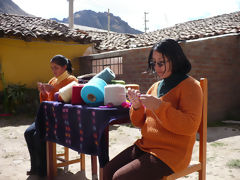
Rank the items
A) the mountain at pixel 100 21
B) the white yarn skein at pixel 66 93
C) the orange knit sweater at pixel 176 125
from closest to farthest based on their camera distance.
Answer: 1. the orange knit sweater at pixel 176 125
2. the white yarn skein at pixel 66 93
3. the mountain at pixel 100 21

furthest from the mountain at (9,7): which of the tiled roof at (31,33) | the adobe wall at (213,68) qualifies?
the adobe wall at (213,68)

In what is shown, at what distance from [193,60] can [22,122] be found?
4974 mm

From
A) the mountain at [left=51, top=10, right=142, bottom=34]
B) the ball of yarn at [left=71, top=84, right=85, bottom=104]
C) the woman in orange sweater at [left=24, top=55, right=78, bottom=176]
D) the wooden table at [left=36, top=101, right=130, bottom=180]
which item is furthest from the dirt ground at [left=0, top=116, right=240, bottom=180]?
the mountain at [left=51, top=10, right=142, bottom=34]

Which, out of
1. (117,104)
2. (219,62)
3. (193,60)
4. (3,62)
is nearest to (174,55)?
(117,104)

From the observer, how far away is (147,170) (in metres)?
1.56

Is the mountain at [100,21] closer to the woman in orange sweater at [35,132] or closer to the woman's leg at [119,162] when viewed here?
the woman in orange sweater at [35,132]

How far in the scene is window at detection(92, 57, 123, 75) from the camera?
800cm

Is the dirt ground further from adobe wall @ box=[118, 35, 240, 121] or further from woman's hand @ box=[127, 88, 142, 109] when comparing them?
woman's hand @ box=[127, 88, 142, 109]

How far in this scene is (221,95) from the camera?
7.04 m

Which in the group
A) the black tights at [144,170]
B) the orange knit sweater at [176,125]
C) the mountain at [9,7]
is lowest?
the black tights at [144,170]

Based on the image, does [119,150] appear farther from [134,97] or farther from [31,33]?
[31,33]

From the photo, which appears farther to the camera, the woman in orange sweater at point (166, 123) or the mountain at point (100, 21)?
the mountain at point (100, 21)

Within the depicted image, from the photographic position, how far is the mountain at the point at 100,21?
7856 centimetres

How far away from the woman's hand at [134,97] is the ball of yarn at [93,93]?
1.26 ft
